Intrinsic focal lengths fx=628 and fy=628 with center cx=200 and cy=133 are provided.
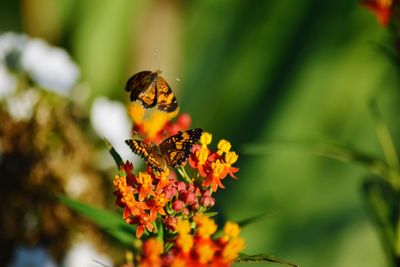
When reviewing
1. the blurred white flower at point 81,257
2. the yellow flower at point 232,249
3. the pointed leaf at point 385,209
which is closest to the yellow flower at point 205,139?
the yellow flower at point 232,249

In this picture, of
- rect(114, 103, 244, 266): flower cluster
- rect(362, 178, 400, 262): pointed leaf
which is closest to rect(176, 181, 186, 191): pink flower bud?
rect(114, 103, 244, 266): flower cluster

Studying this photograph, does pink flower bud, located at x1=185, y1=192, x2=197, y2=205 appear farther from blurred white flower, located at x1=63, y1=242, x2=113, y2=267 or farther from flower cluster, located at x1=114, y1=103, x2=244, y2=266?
blurred white flower, located at x1=63, y1=242, x2=113, y2=267

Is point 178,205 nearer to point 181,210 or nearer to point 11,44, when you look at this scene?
point 181,210

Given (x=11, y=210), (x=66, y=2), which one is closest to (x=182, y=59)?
(x=66, y=2)

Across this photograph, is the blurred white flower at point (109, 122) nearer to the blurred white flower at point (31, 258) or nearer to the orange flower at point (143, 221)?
the blurred white flower at point (31, 258)

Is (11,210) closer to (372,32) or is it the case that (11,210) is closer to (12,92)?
(12,92)

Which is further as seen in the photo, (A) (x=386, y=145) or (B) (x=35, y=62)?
(B) (x=35, y=62)

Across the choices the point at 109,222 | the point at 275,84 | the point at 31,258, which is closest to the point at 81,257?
the point at 31,258
